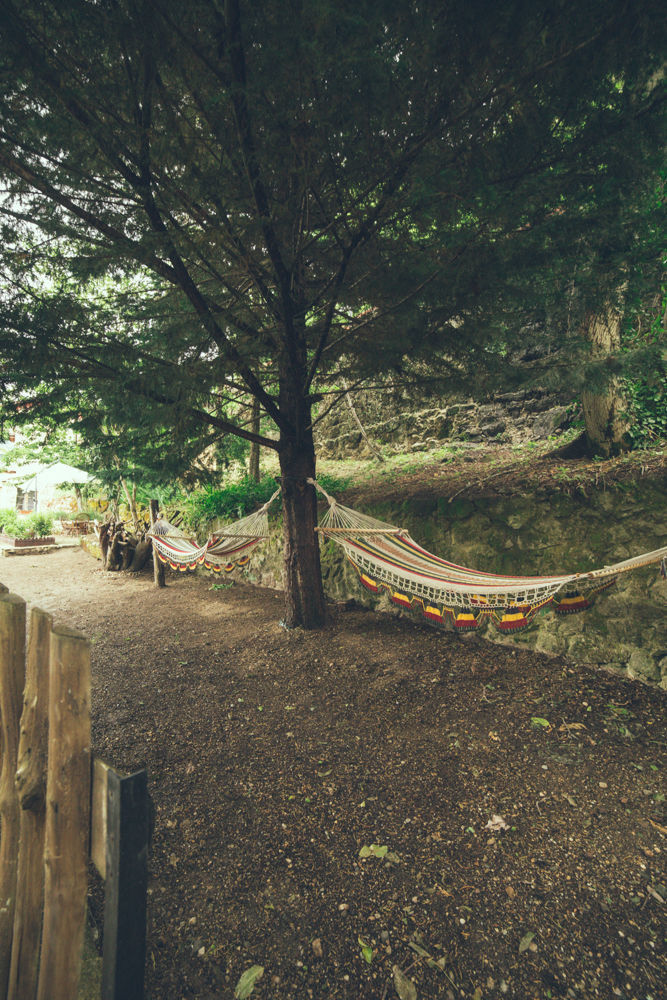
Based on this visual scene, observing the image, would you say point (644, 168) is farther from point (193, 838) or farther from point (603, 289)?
point (193, 838)

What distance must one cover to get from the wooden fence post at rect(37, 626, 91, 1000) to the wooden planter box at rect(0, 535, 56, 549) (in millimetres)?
9739

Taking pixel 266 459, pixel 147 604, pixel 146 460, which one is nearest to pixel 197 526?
pixel 147 604

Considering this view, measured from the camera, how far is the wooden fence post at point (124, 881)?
0.69 meters

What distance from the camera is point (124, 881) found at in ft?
2.29

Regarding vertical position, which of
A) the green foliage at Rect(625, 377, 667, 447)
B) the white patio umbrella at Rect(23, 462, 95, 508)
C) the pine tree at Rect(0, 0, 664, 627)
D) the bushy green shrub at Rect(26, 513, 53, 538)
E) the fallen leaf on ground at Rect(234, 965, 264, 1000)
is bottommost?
the fallen leaf on ground at Rect(234, 965, 264, 1000)

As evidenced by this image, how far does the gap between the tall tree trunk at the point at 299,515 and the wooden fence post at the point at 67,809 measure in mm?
2627

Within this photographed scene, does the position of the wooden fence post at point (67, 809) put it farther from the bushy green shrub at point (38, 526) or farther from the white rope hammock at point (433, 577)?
the bushy green shrub at point (38, 526)

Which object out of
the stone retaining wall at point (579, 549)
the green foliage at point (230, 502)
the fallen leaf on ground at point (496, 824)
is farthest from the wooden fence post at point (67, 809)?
the green foliage at point (230, 502)

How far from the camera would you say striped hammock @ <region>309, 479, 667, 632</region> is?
2057 millimetres

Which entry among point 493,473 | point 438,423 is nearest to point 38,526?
point 438,423

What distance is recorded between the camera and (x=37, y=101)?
2.01 m

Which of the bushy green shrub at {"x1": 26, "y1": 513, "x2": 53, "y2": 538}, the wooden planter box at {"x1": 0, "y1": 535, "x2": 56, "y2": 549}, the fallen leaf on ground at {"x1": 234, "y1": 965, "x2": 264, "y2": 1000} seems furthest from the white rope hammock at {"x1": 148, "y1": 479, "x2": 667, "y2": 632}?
the bushy green shrub at {"x1": 26, "y1": 513, "x2": 53, "y2": 538}

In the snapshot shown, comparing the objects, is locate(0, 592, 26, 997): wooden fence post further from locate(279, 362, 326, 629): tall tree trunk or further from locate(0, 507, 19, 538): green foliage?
locate(0, 507, 19, 538): green foliage

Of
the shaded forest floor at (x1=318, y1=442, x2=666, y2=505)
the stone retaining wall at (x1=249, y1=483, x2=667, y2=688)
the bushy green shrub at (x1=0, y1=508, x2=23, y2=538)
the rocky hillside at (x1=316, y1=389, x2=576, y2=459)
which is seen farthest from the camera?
the bushy green shrub at (x1=0, y1=508, x2=23, y2=538)
